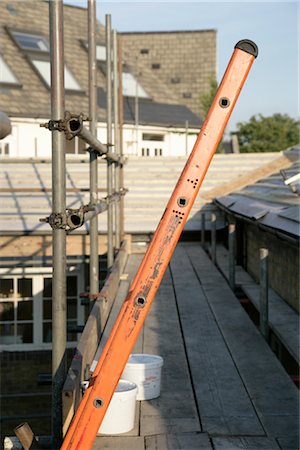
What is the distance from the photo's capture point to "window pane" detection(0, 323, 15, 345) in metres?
15.5

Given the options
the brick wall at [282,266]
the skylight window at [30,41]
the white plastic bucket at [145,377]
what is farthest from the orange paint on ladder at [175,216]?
the skylight window at [30,41]

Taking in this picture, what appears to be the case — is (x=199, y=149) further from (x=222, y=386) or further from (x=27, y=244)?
(x=27, y=244)

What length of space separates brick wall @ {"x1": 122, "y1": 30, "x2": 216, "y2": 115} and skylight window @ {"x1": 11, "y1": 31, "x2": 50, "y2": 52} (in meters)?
14.9

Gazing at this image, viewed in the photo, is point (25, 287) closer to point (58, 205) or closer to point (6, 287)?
point (6, 287)

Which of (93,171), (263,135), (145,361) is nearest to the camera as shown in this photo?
(145,361)

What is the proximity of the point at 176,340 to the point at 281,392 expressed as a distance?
2.11m

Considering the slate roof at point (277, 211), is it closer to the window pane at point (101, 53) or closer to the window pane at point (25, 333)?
the window pane at point (25, 333)

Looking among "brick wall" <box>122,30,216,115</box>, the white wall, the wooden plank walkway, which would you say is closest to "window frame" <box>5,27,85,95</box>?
the white wall

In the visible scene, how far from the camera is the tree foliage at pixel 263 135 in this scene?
161 ft

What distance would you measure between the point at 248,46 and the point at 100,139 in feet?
→ 80.2

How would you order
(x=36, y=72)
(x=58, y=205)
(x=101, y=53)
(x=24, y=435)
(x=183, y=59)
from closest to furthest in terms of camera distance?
(x=24, y=435) < (x=58, y=205) < (x=36, y=72) < (x=101, y=53) < (x=183, y=59)

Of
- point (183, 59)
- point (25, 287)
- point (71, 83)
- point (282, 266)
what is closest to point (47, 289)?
point (25, 287)

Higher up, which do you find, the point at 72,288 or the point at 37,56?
the point at 37,56

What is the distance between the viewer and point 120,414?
5.04m
